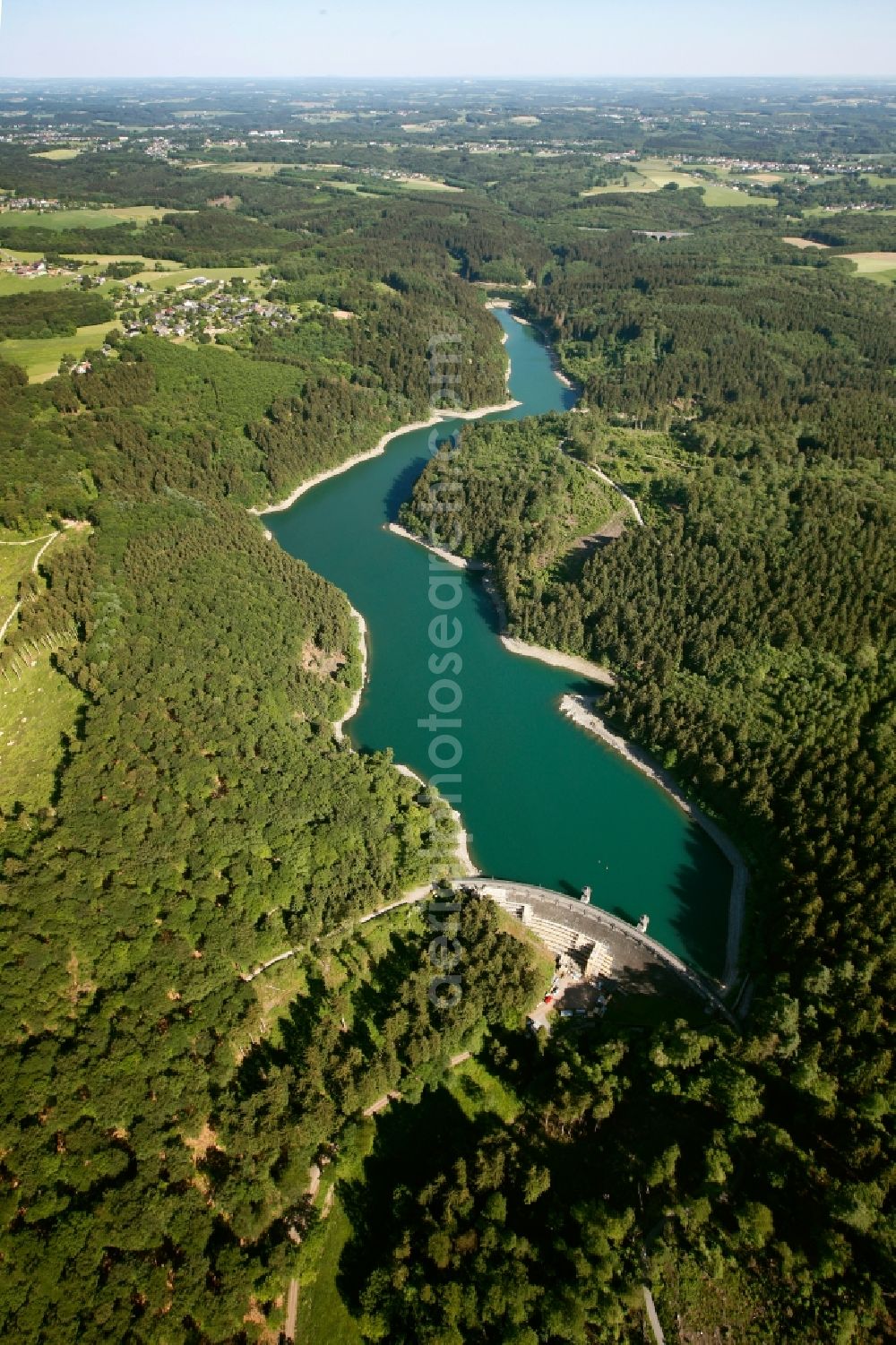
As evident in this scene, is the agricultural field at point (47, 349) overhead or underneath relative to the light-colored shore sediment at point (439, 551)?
overhead

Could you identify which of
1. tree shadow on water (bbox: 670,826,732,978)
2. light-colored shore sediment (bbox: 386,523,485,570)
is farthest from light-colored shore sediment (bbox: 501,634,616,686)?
tree shadow on water (bbox: 670,826,732,978)

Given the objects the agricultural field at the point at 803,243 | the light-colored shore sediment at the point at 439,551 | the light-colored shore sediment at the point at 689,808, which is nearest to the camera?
the light-colored shore sediment at the point at 689,808

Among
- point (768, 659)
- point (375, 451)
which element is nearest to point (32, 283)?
point (375, 451)

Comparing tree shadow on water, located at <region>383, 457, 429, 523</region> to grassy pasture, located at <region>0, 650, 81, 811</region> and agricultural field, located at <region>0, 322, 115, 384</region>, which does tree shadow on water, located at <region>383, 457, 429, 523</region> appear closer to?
agricultural field, located at <region>0, 322, 115, 384</region>

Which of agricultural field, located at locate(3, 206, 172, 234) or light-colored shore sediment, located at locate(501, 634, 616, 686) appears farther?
agricultural field, located at locate(3, 206, 172, 234)

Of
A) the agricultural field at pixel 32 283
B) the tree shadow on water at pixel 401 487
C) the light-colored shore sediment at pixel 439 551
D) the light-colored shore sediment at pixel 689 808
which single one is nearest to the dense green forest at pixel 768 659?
the light-colored shore sediment at pixel 689 808

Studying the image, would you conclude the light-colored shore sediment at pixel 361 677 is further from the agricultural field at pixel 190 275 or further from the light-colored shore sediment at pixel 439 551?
the agricultural field at pixel 190 275
